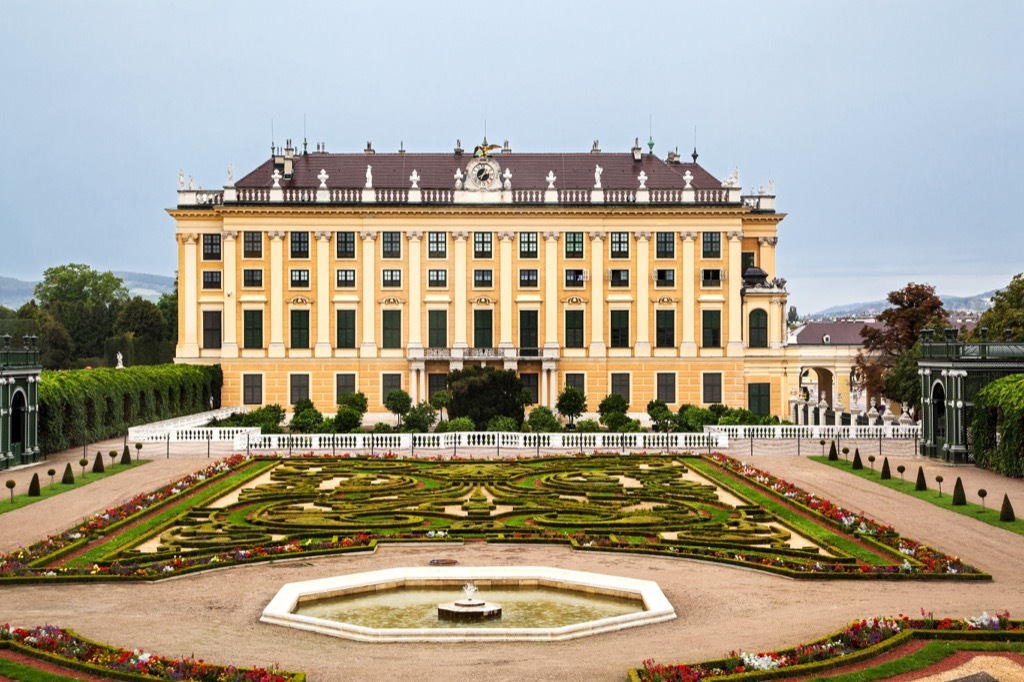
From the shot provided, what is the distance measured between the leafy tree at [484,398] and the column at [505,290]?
13.2 metres

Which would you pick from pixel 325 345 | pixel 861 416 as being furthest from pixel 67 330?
pixel 861 416

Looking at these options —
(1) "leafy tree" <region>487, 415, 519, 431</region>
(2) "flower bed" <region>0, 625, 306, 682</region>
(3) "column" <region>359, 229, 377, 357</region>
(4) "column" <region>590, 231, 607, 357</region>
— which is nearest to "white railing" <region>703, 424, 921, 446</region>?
(1) "leafy tree" <region>487, 415, 519, 431</region>

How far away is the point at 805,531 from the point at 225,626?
15.2 m

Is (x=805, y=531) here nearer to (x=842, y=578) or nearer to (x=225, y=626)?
(x=842, y=578)

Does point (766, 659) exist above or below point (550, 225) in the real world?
below

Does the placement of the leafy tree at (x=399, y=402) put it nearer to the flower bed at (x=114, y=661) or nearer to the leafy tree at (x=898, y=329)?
the leafy tree at (x=898, y=329)

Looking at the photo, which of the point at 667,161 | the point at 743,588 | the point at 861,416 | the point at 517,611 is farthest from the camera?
the point at 667,161

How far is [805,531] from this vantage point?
29.7 meters

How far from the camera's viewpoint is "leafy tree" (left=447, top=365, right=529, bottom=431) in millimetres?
57125

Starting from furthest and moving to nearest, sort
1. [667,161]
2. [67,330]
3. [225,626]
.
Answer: [67,330] → [667,161] → [225,626]

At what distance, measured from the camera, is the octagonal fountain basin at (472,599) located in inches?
Answer: 787

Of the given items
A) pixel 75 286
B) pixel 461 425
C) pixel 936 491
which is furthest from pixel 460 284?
pixel 75 286

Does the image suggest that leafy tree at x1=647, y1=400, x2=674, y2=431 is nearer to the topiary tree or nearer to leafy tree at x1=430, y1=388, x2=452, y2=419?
the topiary tree

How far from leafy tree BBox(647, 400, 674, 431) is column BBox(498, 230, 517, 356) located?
954 cm
